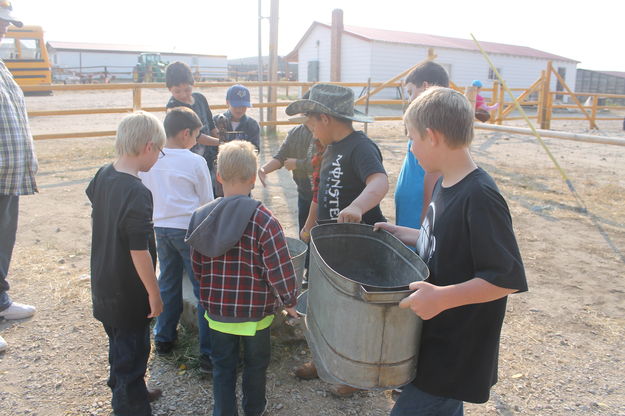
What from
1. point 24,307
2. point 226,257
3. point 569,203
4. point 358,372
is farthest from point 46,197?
point 569,203

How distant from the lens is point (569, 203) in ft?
23.6

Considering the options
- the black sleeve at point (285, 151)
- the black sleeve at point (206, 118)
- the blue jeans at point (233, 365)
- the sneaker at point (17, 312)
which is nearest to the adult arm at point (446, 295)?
the blue jeans at point (233, 365)

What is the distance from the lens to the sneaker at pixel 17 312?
352 cm

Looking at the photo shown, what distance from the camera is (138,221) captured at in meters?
2.22

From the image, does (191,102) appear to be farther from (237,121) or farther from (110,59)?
(110,59)

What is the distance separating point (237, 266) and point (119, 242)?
593 millimetres

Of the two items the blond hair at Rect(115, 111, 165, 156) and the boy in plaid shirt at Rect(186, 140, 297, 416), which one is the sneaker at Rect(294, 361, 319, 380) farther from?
the blond hair at Rect(115, 111, 165, 156)

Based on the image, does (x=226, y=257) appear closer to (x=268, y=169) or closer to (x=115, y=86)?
(x=268, y=169)

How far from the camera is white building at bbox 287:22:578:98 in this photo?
2958cm

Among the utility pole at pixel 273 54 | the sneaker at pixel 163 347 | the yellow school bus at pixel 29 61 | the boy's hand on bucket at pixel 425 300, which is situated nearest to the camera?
the boy's hand on bucket at pixel 425 300

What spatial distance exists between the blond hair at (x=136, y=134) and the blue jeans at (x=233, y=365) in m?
0.97

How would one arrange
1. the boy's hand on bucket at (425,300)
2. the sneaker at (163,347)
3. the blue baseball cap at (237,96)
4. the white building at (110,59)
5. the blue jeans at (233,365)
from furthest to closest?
the white building at (110,59)
the blue baseball cap at (237,96)
the sneaker at (163,347)
the blue jeans at (233,365)
the boy's hand on bucket at (425,300)

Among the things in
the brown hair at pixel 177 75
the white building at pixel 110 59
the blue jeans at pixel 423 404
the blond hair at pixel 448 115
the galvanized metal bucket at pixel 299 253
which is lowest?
the blue jeans at pixel 423 404

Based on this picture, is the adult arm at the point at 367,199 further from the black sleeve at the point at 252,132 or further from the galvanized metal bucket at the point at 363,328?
the black sleeve at the point at 252,132
